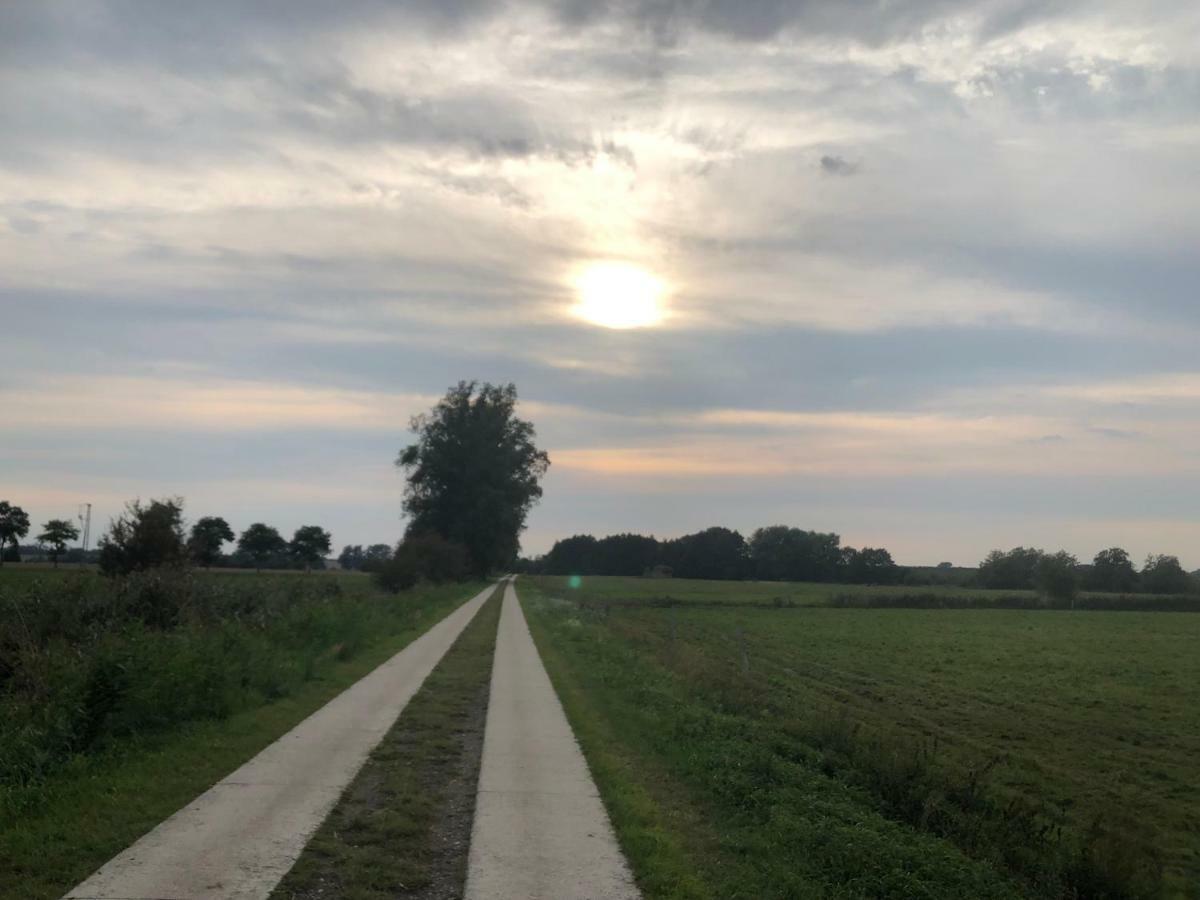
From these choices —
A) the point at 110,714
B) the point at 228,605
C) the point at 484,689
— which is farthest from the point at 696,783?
the point at 228,605

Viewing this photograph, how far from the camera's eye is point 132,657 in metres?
12.7

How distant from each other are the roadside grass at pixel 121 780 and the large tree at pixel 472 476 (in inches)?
2297

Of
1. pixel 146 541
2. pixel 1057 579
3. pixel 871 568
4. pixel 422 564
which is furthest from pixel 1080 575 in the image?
pixel 146 541

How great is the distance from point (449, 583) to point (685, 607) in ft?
54.8

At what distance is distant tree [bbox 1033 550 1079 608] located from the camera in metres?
95.1

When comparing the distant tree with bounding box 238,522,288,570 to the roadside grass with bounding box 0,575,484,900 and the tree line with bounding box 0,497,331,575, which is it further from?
the roadside grass with bounding box 0,575,484,900

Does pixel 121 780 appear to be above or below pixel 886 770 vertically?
above

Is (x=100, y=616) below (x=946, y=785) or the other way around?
the other way around

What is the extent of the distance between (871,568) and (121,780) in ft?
496

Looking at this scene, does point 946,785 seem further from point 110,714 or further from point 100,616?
point 100,616

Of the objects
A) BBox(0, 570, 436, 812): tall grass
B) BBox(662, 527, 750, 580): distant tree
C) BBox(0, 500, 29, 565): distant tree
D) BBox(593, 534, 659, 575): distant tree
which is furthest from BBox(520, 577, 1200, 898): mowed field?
BBox(593, 534, 659, 575): distant tree

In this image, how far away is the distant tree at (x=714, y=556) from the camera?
16675 cm

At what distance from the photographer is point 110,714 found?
11680 millimetres

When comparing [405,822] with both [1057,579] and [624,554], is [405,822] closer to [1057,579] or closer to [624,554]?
[1057,579]
